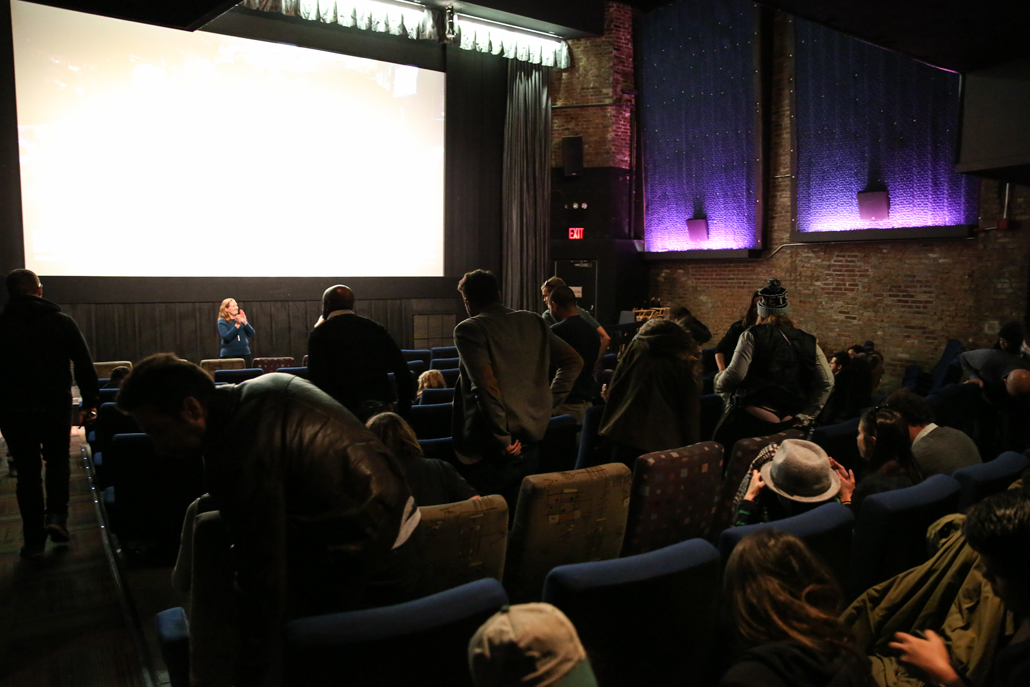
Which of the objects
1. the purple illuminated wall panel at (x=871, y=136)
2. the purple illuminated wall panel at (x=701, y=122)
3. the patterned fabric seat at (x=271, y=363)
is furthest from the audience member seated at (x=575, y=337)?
the purple illuminated wall panel at (x=701, y=122)

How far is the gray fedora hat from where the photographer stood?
2.21 metres

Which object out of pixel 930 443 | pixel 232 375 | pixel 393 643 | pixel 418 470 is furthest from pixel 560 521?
pixel 232 375

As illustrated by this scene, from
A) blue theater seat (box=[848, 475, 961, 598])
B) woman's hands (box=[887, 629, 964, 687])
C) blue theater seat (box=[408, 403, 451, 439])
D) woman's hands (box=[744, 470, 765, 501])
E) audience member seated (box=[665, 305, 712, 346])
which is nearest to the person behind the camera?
woman's hands (box=[887, 629, 964, 687])

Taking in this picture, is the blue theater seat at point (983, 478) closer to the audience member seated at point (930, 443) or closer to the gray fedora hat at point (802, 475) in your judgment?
the audience member seated at point (930, 443)

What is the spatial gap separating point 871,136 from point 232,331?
753cm

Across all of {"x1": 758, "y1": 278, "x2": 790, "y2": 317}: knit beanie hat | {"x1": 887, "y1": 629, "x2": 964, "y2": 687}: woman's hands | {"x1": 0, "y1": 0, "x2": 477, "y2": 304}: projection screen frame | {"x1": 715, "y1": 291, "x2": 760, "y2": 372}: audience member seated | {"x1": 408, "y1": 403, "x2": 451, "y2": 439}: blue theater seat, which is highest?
{"x1": 0, "y1": 0, "x2": 477, "y2": 304}: projection screen frame

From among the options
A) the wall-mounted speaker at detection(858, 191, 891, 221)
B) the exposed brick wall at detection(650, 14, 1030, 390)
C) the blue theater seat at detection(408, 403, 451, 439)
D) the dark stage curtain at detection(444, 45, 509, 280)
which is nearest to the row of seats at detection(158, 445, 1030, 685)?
the blue theater seat at detection(408, 403, 451, 439)

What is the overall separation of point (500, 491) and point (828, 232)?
6922mm

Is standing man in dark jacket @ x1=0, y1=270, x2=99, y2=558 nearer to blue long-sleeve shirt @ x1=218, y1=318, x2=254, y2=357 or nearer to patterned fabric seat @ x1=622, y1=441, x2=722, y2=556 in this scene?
patterned fabric seat @ x1=622, y1=441, x2=722, y2=556

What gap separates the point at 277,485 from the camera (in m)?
1.42

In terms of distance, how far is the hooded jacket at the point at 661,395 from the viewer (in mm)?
3180

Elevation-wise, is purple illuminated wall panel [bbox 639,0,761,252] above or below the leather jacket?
above

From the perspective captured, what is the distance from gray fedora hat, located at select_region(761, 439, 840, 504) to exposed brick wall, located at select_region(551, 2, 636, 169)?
8872 millimetres

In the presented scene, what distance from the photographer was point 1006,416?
485cm
